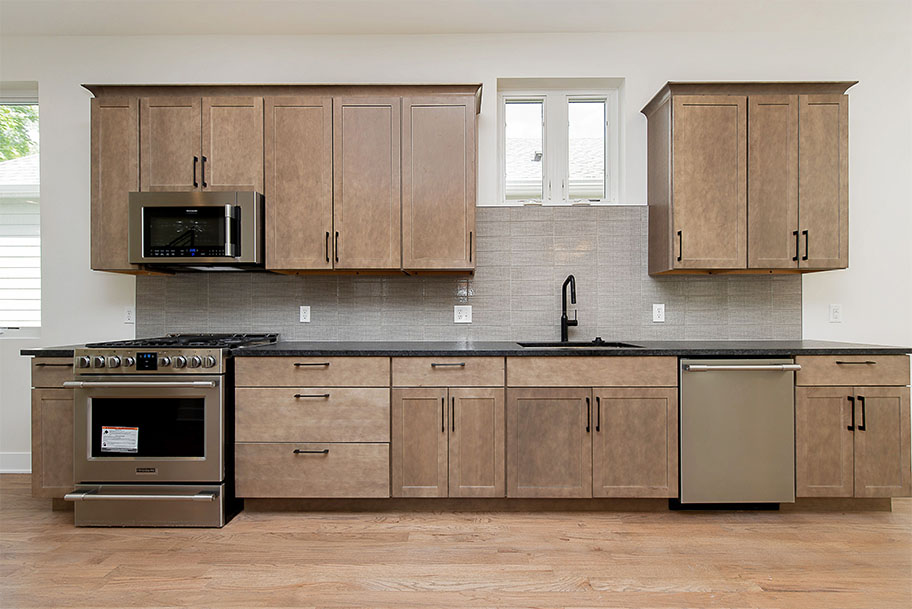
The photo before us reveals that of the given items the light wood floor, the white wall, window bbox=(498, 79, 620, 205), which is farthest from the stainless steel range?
window bbox=(498, 79, 620, 205)

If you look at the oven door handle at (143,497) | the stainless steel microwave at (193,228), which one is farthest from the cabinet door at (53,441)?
the stainless steel microwave at (193,228)

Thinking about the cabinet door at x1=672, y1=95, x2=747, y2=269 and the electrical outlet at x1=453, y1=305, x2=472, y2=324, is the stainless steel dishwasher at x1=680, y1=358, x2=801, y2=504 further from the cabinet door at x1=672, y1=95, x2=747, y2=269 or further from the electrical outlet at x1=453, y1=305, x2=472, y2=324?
the electrical outlet at x1=453, y1=305, x2=472, y2=324

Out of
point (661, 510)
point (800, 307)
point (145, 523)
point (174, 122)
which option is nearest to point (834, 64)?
point (800, 307)

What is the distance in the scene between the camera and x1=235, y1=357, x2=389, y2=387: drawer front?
2.70 metres

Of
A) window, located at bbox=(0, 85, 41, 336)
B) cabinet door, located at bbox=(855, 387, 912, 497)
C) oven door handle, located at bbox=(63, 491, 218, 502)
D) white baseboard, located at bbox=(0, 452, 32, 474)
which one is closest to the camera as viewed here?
oven door handle, located at bbox=(63, 491, 218, 502)

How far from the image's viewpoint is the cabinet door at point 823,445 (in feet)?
8.72

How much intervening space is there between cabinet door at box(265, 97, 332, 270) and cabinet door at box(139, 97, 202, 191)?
16.6 inches

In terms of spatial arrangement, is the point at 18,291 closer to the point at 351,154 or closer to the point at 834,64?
the point at 351,154

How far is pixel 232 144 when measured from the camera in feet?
9.62

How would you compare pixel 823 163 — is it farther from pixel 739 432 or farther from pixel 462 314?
pixel 462 314

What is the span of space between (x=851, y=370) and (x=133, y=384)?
363 cm

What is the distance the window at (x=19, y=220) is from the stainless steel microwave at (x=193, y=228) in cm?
127

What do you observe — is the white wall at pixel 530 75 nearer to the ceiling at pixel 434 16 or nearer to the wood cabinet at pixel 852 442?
the ceiling at pixel 434 16

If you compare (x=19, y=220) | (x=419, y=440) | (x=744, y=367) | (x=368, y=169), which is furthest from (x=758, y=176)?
(x=19, y=220)
